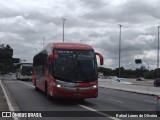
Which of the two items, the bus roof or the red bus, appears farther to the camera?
the bus roof

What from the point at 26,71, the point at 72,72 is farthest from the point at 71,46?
the point at 26,71

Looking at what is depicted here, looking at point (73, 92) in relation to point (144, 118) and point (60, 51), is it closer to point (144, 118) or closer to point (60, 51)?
point (60, 51)

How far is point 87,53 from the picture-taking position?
22.4m

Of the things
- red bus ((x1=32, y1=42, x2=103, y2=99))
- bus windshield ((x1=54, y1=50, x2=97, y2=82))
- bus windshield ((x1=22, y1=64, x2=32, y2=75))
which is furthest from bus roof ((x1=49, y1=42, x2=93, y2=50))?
bus windshield ((x1=22, y1=64, x2=32, y2=75))

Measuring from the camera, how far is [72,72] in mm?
21719

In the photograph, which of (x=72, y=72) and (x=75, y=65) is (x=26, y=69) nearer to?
(x=75, y=65)

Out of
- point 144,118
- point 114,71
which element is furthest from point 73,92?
point 114,71

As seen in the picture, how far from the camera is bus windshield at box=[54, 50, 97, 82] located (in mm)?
21625

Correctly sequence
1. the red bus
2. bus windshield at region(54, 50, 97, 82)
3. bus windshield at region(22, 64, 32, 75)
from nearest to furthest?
1. the red bus
2. bus windshield at region(54, 50, 97, 82)
3. bus windshield at region(22, 64, 32, 75)

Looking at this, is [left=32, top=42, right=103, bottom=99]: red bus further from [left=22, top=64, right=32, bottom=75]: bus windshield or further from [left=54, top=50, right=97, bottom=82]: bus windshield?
[left=22, top=64, right=32, bottom=75]: bus windshield

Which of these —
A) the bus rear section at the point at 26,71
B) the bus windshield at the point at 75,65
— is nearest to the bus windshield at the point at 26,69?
the bus rear section at the point at 26,71

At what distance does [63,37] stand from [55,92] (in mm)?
55559

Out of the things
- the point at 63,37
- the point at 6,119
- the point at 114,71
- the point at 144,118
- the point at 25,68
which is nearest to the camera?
the point at 6,119

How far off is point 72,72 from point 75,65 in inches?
17.1
